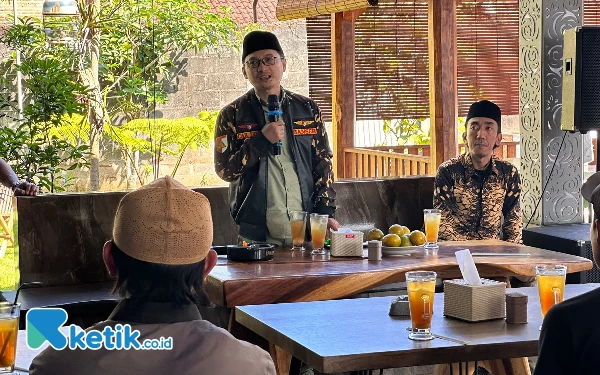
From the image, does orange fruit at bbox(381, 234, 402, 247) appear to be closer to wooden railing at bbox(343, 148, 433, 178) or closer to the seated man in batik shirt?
the seated man in batik shirt

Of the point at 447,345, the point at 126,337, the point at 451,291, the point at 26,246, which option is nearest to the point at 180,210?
the point at 126,337

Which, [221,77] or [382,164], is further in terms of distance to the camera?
[382,164]

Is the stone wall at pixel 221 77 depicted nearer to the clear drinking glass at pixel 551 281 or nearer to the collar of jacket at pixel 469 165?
the collar of jacket at pixel 469 165

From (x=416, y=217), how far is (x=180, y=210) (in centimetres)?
426

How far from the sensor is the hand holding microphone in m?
4.13

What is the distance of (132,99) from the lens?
6242 mm

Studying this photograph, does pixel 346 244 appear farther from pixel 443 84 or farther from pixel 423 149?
pixel 423 149

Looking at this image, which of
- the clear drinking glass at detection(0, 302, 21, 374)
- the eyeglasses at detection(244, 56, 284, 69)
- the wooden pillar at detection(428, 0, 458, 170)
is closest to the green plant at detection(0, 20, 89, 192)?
the eyeglasses at detection(244, 56, 284, 69)

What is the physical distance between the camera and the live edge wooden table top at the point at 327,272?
138 inches

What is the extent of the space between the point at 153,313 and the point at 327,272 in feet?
6.01

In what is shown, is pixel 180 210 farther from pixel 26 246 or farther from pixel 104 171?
pixel 104 171

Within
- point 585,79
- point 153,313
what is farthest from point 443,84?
point 153,313

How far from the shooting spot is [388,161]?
8.30 m

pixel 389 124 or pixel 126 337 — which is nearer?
pixel 126 337
